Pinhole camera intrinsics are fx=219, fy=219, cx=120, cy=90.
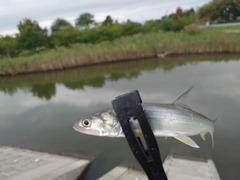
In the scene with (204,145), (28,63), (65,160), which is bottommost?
(204,145)

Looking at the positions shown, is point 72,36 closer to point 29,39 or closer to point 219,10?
point 29,39

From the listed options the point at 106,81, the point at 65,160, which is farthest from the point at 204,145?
the point at 106,81

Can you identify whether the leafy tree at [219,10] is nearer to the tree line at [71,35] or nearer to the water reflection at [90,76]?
the tree line at [71,35]

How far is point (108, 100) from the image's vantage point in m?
10.7

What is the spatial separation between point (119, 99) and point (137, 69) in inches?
615

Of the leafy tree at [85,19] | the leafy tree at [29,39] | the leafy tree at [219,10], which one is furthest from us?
the leafy tree at [85,19]

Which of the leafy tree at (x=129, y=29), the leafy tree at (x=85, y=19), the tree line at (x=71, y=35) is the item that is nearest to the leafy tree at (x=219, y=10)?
the tree line at (x=71, y=35)

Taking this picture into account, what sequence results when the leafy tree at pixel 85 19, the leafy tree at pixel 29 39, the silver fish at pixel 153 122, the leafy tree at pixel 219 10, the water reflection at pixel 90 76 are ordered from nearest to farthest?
1. the silver fish at pixel 153 122
2. the water reflection at pixel 90 76
3. the leafy tree at pixel 29 39
4. the leafy tree at pixel 219 10
5. the leafy tree at pixel 85 19

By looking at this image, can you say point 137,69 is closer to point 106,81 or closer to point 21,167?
point 106,81

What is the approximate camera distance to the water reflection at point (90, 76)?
49.8ft

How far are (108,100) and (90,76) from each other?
21.1 ft

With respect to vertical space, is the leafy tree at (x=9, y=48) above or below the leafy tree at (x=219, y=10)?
below

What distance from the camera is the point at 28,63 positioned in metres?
19.6

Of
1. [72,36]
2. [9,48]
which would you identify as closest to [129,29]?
[72,36]
